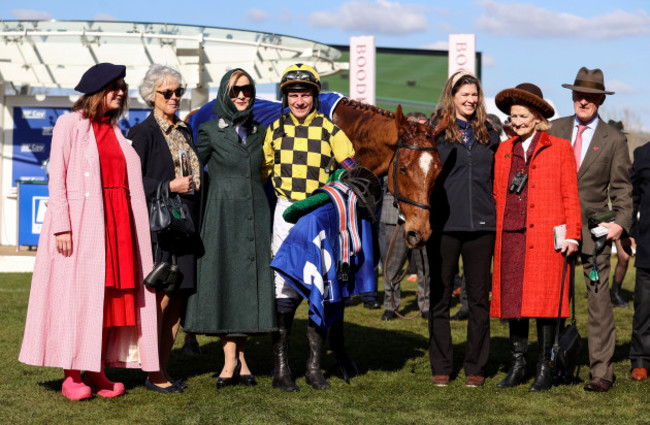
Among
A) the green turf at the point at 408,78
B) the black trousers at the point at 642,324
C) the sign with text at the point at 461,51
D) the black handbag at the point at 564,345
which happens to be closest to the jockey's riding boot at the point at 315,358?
the black handbag at the point at 564,345

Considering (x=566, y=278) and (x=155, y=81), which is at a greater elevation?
(x=155, y=81)

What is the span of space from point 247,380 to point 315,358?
1.62 feet

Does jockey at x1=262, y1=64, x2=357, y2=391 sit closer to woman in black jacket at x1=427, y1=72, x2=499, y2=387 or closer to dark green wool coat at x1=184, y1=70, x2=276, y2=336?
dark green wool coat at x1=184, y1=70, x2=276, y2=336

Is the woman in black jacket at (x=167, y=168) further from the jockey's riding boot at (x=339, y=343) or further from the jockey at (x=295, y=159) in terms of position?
the jockey's riding boot at (x=339, y=343)

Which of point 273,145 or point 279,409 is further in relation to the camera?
point 273,145

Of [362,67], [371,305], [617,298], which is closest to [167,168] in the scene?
[371,305]

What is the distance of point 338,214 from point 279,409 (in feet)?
4.17

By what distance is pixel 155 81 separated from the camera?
17.2 feet

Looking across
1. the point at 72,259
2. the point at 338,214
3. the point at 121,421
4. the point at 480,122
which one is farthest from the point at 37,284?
the point at 480,122

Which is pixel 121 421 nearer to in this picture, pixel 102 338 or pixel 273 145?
pixel 102 338

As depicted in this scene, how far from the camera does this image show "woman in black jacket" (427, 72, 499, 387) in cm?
534

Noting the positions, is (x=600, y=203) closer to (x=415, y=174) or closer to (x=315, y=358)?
(x=415, y=174)

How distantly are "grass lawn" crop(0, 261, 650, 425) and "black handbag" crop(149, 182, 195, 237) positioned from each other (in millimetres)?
1082

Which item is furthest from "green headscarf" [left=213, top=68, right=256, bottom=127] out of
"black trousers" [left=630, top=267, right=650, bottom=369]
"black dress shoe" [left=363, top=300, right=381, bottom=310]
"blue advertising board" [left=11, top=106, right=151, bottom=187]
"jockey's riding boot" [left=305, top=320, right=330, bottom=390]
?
"blue advertising board" [left=11, top=106, right=151, bottom=187]
